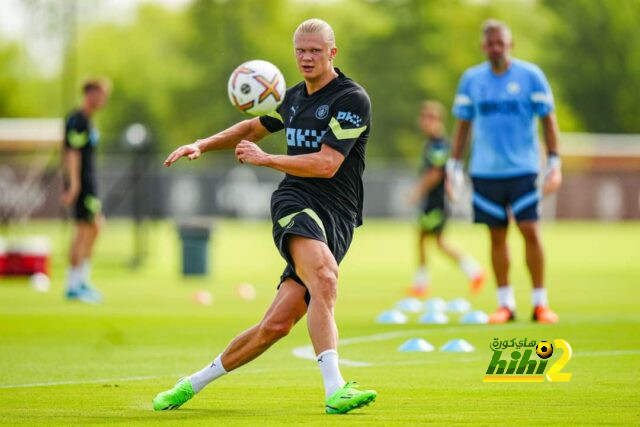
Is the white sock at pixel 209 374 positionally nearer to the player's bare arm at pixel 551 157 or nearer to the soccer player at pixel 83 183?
the player's bare arm at pixel 551 157

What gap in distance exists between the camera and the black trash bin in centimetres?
2184

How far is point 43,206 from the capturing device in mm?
44812

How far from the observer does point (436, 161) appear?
18.8 meters

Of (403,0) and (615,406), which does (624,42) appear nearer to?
(403,0)

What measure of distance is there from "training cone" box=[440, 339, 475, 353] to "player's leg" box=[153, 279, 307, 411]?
3.06 meters

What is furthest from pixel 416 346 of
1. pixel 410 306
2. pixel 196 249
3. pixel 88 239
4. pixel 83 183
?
pixel 196 249

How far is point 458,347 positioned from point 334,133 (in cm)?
344

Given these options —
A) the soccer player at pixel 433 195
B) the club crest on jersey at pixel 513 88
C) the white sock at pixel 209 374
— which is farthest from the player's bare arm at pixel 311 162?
the soccer player at pixel 433 195

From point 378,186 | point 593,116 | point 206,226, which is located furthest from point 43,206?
point 593,116

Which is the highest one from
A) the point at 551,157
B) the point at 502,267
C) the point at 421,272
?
the point at 551,157

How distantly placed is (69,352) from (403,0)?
71541 millimetres

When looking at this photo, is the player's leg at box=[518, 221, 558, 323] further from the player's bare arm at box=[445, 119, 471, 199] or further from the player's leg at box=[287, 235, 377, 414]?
the player's leg at box=[287, 235, 377, 414]

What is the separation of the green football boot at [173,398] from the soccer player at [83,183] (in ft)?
30.0

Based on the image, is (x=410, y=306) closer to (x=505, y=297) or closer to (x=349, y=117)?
(x=505, y=297)
